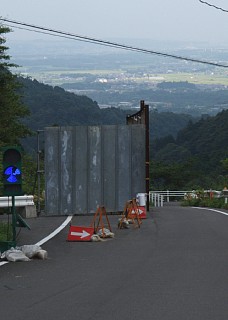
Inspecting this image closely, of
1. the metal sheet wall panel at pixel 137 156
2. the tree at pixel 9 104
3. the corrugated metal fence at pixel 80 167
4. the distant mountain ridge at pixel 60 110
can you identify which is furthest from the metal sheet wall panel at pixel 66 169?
the distant mountain ridge at pixel 60 110

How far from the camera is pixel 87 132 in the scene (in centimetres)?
2600

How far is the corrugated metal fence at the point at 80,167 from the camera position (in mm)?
25969

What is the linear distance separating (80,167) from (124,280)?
Answer: 14.1m

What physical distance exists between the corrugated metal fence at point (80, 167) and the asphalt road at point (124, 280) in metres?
6.25

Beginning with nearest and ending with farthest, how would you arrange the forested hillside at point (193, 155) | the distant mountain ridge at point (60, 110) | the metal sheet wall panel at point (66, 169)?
1. the metal sheet wall panel at point (66, 169)
2. the forested hillside at point (193, 155)
3. the distant mountain ridge at point (60, 110)

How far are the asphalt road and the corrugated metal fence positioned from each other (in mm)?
6246

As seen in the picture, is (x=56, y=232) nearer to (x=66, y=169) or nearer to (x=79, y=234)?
(x=79, y=234)

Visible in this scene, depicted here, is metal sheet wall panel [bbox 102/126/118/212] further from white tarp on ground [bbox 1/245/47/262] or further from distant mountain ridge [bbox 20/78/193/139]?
distant mountain ridge [bbox 20/78/193/139]

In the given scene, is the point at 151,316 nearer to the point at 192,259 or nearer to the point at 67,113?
the point at 192,259

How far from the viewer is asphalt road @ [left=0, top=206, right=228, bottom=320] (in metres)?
9.50

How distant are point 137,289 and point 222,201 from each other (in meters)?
27.0

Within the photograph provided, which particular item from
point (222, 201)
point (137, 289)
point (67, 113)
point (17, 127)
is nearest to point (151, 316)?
point (137, 289)

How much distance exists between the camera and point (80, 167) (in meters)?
26.0

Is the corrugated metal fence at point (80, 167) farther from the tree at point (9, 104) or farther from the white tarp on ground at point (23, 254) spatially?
the tree at point (9, 104)
